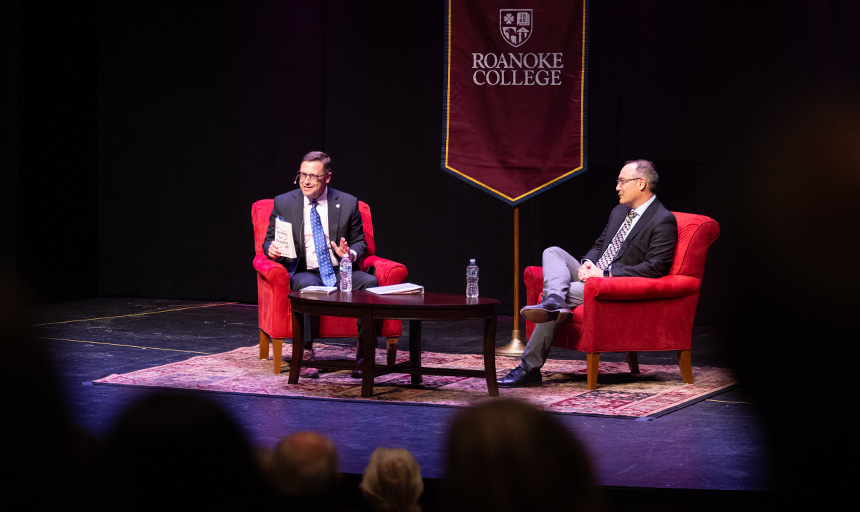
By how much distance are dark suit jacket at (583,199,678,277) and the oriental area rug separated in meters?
0.56

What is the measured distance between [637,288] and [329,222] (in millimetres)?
1708

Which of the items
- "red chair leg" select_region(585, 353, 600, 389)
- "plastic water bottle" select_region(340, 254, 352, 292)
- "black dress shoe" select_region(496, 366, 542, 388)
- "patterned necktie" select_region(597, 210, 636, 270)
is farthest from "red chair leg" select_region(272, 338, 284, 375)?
"patterned necktie" select_region(597, 210, 636, 270)

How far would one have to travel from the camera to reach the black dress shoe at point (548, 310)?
473 centimetres

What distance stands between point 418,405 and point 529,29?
249 cm

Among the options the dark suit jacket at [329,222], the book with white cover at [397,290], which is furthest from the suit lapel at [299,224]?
the book with white cover at [397,290]

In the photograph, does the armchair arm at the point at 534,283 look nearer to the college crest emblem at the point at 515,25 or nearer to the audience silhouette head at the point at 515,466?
the college crest emblem at the point at 515,25

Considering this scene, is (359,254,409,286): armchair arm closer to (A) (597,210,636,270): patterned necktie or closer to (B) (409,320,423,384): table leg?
(B) (409,320,423,384): table leg

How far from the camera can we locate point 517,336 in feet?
19.7

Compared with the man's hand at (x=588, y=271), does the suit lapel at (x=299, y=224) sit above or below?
above

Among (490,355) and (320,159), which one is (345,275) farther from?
(490,355)

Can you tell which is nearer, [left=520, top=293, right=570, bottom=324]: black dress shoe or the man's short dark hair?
[left=520, top=293, right=570, bottom=324]: black dress shoe

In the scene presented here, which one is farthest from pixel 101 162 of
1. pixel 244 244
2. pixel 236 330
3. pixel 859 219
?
pixel 859 219

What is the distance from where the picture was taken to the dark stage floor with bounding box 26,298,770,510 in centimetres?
308

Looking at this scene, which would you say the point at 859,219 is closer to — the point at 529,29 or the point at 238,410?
the point at 238,410
